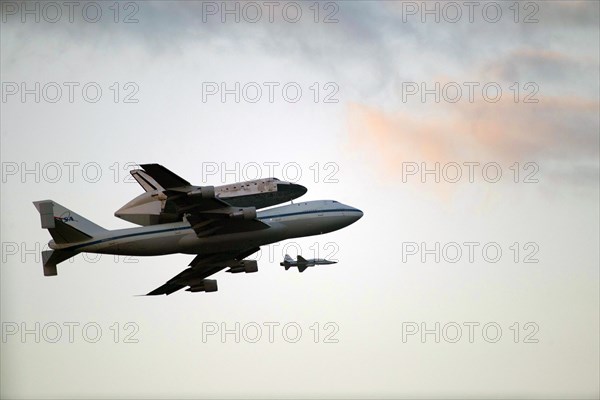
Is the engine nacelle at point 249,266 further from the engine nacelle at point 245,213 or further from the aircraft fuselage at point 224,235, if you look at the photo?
the engine nacelle at point 245,213

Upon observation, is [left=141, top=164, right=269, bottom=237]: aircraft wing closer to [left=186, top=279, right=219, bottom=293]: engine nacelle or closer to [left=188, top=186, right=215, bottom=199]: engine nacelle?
[left=188, top=186, right=215, bottom=199]: engine nacelle

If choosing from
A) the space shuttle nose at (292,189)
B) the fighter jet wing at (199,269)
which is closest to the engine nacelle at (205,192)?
the space shuttle nose at (292,189)

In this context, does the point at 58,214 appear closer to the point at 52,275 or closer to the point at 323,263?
the point at 52,275

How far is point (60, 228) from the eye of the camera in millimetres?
62906

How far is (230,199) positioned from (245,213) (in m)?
2.55

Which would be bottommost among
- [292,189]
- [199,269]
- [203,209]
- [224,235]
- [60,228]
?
[199,269]

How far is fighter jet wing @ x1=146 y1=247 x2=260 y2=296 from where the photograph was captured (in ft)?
224

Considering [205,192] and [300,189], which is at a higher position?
[300,189]

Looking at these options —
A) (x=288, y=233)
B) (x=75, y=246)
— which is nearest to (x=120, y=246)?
(x=75, y=246)

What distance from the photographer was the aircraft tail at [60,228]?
205ft

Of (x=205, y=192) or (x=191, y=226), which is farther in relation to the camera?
(x=191, y=226)

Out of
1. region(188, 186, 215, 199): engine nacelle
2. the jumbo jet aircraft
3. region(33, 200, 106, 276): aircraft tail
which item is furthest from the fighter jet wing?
region(188, 186, 215, 199): engine nacelle

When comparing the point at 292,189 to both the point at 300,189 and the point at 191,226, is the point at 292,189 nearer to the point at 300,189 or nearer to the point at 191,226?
the point at 300,189

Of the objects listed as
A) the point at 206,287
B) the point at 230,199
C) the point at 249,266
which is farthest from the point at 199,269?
the point at 230,199
